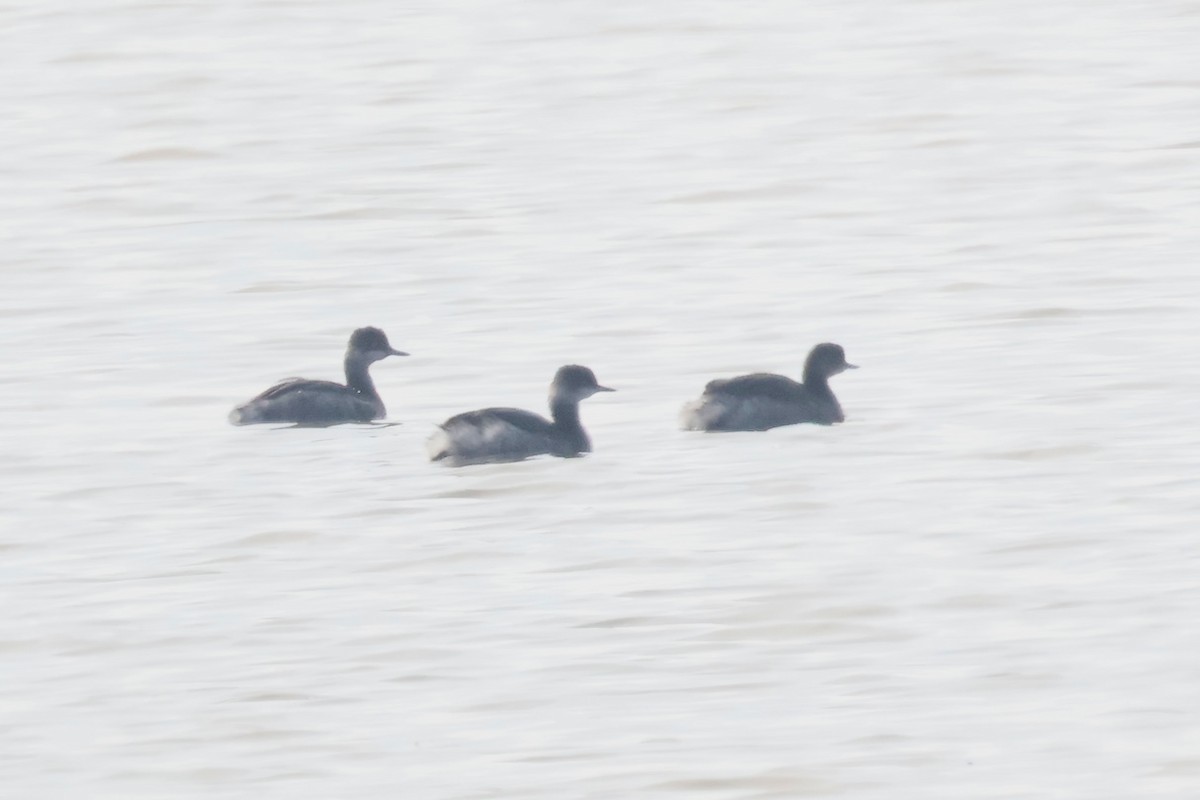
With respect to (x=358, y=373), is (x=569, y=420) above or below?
below

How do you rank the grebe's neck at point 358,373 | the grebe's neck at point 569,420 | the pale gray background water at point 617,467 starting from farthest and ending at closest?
the grebe's neck at point 358,373 < the grebe's neck at point 569,420 < the pale gray background water at point 617,467

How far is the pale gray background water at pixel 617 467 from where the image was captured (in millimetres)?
8953

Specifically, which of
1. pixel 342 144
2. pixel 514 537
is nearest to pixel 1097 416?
pixel 514 537

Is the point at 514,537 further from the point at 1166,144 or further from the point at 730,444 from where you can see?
the point at 1166,144

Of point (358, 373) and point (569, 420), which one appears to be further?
point (358, 373)

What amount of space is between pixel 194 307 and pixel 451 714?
9597mm

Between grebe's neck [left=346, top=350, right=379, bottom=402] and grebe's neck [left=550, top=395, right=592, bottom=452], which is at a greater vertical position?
grebe's neck [left=346, top=350, right=379, bottom=402]

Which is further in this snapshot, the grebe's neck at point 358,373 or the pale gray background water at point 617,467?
the grebe's neck at point 358,373

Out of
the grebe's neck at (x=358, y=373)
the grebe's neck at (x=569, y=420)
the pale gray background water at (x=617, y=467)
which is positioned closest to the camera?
the pale gray background water at (x=617, y=467)

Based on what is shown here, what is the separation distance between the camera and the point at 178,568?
11.4 m

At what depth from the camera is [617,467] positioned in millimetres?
13273

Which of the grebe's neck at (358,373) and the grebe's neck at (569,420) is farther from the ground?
the grebe's neck at (358,373)

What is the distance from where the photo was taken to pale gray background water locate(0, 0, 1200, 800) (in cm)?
895

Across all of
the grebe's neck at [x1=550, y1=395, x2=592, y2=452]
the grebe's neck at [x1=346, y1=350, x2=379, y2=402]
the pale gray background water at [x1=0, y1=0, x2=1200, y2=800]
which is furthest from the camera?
the grebe's neck at [x1=346, y1=350, x2=379, y2=402]
